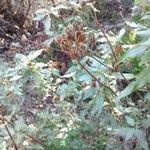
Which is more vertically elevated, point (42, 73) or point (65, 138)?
point (42, 73)

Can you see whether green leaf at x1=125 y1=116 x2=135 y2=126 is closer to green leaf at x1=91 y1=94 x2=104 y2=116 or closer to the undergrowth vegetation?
the undergrowth vegetation

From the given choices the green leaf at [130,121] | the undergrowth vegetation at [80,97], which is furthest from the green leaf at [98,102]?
the green leaf at [130,121]

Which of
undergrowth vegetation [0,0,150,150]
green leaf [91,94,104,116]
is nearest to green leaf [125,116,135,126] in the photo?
undergrowth vegetation [0,0,150,150]

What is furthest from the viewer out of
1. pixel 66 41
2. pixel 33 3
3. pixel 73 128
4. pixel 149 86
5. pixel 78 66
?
pixel 33 3

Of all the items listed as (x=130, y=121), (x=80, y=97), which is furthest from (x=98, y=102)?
(x=80, y=97)

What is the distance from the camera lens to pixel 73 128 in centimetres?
246

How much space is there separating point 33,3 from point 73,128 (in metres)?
2.49

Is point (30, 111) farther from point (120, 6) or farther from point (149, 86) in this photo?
point (120, 6)

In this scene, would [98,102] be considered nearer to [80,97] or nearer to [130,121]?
[130,121]

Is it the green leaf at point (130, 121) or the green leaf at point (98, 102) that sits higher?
the green leaf at point (98, 102)

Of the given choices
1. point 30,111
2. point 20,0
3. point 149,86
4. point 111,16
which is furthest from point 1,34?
point 149,86

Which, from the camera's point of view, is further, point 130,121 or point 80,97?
point 80,97

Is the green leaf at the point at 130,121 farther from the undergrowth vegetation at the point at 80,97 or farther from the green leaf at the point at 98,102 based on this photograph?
the green leaf at the point at 98,102

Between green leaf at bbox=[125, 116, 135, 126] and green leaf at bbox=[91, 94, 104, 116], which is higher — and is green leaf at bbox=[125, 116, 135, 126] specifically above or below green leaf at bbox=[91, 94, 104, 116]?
below
